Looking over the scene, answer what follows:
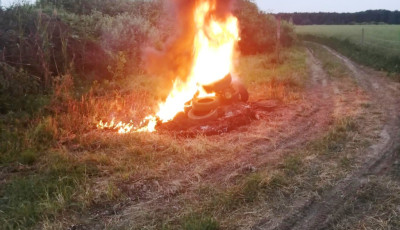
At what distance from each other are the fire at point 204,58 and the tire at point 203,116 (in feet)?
3.06

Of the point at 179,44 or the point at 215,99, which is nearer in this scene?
the point at 215,99

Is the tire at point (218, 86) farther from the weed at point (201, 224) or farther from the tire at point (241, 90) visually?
the weed at point (201, 224)

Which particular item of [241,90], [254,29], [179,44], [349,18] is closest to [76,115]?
[241,90]

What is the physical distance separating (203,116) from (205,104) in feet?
1.23

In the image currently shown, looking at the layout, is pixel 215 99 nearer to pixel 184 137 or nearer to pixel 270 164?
pixel 184 137

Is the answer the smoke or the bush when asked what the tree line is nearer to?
the bush

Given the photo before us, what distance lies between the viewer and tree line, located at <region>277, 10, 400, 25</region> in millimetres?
79750

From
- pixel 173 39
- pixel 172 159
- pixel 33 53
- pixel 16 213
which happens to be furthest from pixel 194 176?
pixel 173 39

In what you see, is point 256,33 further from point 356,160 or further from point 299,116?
point 356,160

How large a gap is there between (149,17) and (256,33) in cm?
1180

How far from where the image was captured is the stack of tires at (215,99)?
35.0ft

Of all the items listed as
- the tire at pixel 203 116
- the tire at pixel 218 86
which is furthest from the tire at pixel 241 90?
the tire at pixel 203 116

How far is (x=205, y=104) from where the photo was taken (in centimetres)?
1066

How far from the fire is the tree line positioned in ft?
218
